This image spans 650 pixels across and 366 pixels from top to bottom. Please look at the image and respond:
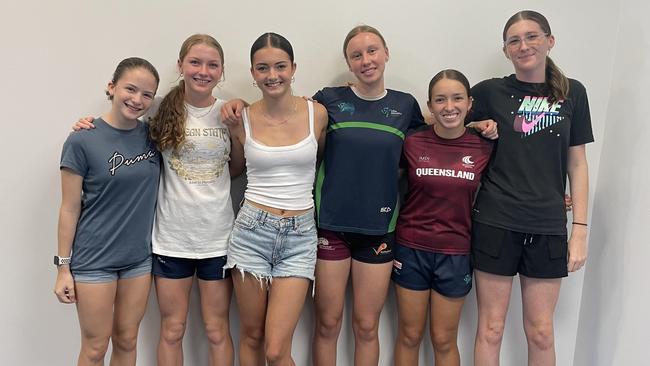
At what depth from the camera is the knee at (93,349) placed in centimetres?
180

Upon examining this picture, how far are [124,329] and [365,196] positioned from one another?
3.56ft

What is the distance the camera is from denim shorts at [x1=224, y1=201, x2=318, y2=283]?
1766 millimetres

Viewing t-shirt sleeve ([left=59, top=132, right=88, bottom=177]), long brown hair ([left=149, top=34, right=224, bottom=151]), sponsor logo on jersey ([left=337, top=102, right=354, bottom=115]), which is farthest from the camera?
sponsor logo on jersey ([left=337, top=102, right=354, bottom=115])

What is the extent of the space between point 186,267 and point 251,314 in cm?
33

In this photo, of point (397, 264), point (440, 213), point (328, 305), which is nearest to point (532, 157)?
point (440, 213)

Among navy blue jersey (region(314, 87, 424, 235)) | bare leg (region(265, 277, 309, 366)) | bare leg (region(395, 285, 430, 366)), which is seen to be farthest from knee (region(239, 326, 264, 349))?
bare leg (region(395, 285, 430, 366))

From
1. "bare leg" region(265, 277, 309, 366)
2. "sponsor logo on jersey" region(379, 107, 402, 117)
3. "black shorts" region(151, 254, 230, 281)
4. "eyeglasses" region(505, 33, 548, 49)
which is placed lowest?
"bare leg" region(265, 277, 309, 366)

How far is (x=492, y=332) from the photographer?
1.99m

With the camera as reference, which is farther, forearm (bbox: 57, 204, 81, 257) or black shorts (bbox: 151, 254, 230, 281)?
black shorts (bbox: 151, 254, 230, 281)

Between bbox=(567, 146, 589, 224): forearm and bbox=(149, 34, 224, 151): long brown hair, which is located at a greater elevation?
bbox=(149, 34, 224, 151): long brown hair

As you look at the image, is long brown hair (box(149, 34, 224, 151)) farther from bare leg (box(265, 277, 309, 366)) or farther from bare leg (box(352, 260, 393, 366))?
bare leg (box(352, 260, 393, 366))

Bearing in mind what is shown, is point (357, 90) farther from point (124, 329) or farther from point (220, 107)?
point (124, 329)

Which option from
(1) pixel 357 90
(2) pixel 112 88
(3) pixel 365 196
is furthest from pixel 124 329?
(1) pixel 357 90
